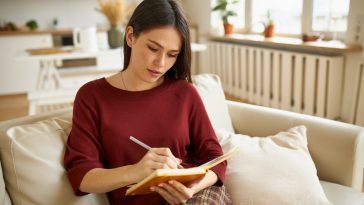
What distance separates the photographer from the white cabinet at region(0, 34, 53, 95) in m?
4.39

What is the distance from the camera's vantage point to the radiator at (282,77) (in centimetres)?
272

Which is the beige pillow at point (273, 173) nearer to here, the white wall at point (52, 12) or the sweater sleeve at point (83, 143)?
the sweater sleeve at point (83, 143)

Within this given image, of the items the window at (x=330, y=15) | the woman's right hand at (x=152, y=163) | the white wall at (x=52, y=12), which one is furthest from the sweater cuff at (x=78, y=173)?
the white wall at (x=52, y=12)

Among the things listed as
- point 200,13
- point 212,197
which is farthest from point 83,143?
point 200,13

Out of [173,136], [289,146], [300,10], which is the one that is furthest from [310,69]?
[173,136]

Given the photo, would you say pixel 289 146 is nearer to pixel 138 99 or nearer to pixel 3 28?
pixel 138 99

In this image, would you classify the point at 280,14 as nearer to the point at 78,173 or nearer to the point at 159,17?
the point at 159,17

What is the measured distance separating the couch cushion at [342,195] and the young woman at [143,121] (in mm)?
400

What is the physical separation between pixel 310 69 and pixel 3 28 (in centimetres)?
399

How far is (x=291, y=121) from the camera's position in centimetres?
139

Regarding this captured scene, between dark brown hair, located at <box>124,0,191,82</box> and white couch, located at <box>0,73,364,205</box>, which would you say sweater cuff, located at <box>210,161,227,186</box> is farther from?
dark brown hair, located at <box>124,0,191,82</box>

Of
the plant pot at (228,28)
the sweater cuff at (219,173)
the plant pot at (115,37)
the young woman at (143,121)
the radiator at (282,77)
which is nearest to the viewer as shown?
the young woman at (143,121)

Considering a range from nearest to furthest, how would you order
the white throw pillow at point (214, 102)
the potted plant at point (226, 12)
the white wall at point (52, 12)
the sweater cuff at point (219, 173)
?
the sweater cuff at point (219, 173)
the white throw pillow at point (214, 102)
the potted plant at point (226, 12)
the white wall at point (52, 12)

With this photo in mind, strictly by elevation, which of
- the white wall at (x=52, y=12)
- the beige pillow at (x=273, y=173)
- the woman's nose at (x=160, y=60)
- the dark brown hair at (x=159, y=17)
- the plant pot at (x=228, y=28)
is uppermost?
the white wall at (x=52, y=12)
